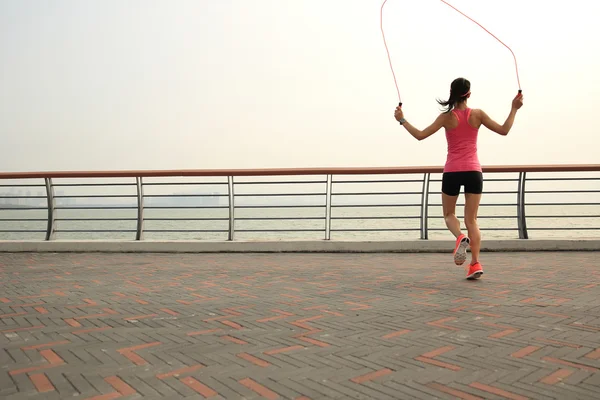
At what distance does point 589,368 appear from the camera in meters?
2.82

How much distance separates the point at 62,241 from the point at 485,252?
666 cm

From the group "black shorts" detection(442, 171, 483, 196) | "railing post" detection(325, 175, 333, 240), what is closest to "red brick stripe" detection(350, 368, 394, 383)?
"black shorts" detection(442, 171, 483, 196)

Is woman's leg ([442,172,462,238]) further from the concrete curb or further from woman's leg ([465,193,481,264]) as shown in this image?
the concrete curb

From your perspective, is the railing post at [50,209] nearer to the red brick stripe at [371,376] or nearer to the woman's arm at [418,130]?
the woman's arm at [418,130]

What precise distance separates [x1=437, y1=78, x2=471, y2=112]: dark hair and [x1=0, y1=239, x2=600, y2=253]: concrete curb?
10.9 ft

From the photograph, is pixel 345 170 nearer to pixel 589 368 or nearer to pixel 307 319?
pixel 307 319

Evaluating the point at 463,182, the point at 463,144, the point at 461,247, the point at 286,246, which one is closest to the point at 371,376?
the point at 461,247

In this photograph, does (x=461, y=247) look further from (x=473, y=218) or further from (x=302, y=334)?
(x=302, y=334)

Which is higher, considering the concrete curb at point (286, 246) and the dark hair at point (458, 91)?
the dark hair at point (458, 91)

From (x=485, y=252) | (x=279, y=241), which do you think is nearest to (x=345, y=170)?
(x=279, y=241)

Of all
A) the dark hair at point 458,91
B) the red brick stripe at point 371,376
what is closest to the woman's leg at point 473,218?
the dark hair at point 458,91

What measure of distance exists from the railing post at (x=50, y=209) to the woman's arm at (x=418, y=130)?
6176mm

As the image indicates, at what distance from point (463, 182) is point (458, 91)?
3.05 ft

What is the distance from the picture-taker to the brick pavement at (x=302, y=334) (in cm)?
260
